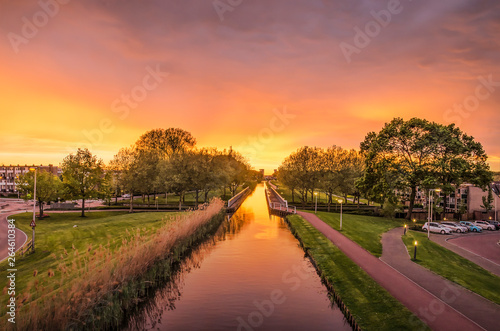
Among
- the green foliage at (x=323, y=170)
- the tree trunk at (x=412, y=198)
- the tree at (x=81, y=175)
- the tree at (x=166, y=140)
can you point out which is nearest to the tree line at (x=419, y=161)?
the tree trunk at (x=412, y=198)

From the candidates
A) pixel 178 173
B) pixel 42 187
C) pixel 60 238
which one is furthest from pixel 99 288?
pixel 178 173

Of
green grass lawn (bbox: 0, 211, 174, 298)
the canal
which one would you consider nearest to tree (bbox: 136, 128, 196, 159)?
green grass lawn (bbox: 0, 211, 174, 298)

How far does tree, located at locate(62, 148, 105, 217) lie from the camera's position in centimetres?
4491

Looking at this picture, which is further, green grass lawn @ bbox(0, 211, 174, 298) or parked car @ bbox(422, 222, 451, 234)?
parked car @ bbox(422, 222, 451, 234)

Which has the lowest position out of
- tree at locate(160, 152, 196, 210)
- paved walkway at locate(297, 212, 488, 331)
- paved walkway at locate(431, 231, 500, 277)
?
paved walkway at locate(431, 231, 500, 277)

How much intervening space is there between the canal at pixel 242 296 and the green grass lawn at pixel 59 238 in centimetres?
523

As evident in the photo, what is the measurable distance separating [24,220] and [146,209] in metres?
19.5

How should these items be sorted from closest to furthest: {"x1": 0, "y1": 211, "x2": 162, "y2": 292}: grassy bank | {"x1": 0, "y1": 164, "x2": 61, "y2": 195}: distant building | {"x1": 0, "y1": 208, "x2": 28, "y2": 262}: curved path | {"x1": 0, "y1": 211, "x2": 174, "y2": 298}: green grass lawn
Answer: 1. {"x1": 0, "y1": 211, "x2": 162, "y2": 292}: grassy bank
2. {"x1": 0, "y1": 211, "x2": 174, "y2": 298}: green grass lawn
3. {"x1": 0, "y1": 208, "x2": 28, "y2": 262}: curved path
4. {"x1": 0, "y1": 164, "x2": 61, "y2": 195}: distant building

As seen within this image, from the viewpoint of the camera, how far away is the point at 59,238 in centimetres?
2862

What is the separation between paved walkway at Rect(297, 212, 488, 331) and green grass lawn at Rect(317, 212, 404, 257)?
9.49 feet

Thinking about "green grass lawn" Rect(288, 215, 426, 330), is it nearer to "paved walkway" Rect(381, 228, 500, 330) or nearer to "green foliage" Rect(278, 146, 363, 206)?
"paved walkway" Rect(381, 228, 500, 330)

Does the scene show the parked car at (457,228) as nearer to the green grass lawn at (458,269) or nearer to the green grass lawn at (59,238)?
the green grass lawn at (458,269)

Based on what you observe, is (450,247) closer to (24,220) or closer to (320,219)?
(320,219)

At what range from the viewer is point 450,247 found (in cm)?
3098
